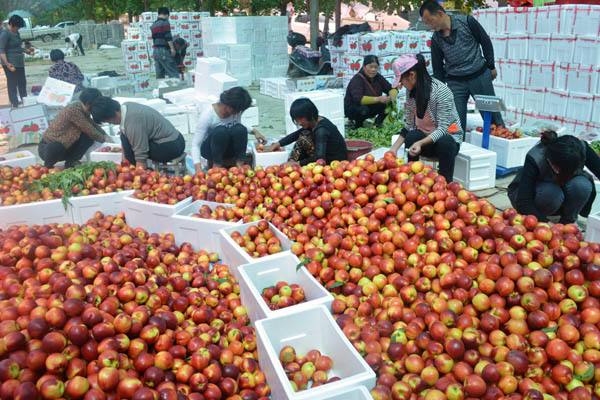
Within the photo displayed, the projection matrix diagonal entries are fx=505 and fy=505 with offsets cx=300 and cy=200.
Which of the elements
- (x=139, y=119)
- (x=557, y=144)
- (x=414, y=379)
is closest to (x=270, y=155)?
(x=139, y=119)

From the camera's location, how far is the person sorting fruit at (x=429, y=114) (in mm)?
4973

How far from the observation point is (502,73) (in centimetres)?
898

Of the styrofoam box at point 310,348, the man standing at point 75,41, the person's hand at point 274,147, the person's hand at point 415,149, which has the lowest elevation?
the styrofoam box at point 310,348

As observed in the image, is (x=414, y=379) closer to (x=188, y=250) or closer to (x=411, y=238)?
(x=411, y=238)

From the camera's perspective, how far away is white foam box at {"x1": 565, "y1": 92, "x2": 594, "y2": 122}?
296 inches

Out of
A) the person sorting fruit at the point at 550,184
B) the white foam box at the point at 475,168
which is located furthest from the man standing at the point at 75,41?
the person sorting fruit at the point at 550,184

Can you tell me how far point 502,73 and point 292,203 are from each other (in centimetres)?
679

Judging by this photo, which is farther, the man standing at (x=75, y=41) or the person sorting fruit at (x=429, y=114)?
the man standing at (x=75, y=41)

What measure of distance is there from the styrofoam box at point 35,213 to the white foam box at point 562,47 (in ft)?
24.1

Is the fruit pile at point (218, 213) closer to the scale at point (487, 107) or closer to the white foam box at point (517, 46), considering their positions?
the scale at point (487, 107)

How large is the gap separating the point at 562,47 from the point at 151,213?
6.89 metres

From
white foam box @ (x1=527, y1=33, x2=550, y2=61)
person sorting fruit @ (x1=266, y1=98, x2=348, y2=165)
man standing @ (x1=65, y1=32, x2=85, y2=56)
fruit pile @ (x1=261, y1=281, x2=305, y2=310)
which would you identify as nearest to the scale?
person sorting fruit @ (x1=266, y1=98, x2=348, y2=165)

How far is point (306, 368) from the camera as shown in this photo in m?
2.37

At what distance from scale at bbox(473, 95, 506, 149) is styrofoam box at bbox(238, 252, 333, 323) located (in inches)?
144
